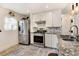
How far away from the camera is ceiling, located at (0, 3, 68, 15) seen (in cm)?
115

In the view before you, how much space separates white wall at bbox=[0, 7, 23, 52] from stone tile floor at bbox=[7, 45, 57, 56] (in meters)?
0.11

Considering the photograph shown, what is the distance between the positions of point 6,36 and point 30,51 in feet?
1.24

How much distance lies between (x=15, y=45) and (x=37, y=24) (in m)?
0.41

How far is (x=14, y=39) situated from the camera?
4.12 ft

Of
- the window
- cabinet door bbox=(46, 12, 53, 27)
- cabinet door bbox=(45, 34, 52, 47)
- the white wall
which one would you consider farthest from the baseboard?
cabinet door bbox=(46, 12, 53, 27)

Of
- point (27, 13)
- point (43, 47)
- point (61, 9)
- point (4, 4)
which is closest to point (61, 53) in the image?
point (43, 47)

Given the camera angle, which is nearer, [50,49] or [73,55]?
[73,55]

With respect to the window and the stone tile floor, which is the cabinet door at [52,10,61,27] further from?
the window

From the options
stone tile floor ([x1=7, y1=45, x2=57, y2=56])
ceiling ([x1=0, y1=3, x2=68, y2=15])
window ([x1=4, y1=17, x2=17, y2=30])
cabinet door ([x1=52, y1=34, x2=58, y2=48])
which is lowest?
stone tile floor ([x1=7, y1=45, x2=57, y2=56])

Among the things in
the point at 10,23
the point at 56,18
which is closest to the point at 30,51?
the point at 10,23

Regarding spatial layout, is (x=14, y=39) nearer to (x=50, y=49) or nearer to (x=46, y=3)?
→ (x=50, y=49)

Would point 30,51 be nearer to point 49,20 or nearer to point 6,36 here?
point 6,36

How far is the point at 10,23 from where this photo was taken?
1.23 m

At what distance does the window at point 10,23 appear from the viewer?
3.92 feet
